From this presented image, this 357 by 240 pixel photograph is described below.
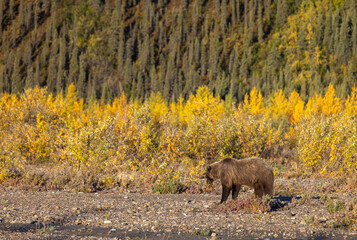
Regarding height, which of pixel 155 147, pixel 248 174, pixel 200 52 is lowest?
pixel 155 147

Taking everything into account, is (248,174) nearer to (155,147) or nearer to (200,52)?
(155,147)

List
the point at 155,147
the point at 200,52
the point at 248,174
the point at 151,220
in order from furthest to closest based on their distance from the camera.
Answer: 1. the point at 200,52
2. the point at 155,147
3. the point at 248,174
4. the point at 151,220

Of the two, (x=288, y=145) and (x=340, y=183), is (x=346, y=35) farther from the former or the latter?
(x=340, y=183)

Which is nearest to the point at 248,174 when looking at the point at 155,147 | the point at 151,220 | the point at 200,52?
the point at 151,220

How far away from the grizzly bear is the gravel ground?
85 centimetres

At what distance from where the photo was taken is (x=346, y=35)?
128750 mm

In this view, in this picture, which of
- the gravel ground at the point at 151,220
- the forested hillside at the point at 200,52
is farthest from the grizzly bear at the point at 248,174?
the forested hillside at the point at 200,52

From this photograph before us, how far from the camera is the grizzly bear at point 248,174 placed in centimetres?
1177

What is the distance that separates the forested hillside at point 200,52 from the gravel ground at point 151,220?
101231 millimetres

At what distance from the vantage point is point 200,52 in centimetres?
16338

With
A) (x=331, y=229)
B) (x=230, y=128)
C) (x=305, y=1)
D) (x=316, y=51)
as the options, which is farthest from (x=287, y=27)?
(x=331, y=229)

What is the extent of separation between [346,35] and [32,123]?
125210 mm

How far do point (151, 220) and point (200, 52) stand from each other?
15569 centimetres

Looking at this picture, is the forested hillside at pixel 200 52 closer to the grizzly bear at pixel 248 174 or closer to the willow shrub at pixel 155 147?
the willow shrub at pixel 155 147
